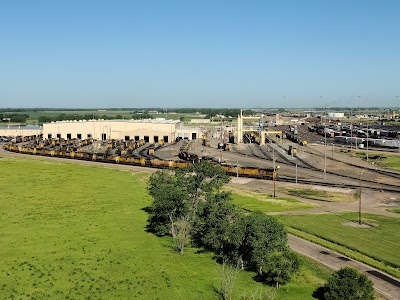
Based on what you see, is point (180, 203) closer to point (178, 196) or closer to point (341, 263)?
point (178, 196)

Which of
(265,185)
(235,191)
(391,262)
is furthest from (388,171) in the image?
(391,262)

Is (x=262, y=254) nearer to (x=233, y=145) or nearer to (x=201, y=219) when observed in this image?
(x=201, y=219)

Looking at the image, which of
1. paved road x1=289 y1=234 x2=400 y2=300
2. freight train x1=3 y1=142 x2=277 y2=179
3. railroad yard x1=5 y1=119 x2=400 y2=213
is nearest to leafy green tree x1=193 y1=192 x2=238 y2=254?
paved road x1=289 y1=234 x2=400 y2=300

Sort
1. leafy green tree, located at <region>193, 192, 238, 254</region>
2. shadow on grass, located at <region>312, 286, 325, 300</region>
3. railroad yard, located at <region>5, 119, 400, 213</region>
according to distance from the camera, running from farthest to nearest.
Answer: railroad yard, located at <region>5, 119, 400, 213</region> < leafy green tree, located at <region>193, 192, 238, 254</region> < shadow on grass, located at <region>312, 286, 325, 300</region>

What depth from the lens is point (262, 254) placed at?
44531 millimetres

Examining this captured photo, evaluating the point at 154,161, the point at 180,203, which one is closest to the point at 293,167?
the point at 154,161

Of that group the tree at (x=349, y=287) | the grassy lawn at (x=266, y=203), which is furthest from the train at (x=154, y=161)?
the tree at (x=349, y=287)

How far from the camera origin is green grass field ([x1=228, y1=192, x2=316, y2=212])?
7262cm

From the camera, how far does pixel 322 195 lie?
8300cm

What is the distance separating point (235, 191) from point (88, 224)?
3356 centimetres

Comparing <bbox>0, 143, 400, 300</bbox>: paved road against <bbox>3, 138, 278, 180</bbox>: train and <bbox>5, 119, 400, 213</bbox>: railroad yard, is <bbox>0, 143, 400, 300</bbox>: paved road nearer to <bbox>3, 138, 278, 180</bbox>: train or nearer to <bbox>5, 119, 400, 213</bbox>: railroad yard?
<bbox>5, 119, 400, 213</bbox>: railroad yard

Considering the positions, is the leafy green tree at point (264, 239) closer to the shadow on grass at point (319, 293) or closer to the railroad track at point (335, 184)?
the shadow on grass at point (319, 293)

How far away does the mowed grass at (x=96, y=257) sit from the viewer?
134ft

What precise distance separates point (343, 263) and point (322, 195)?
36818 mm
